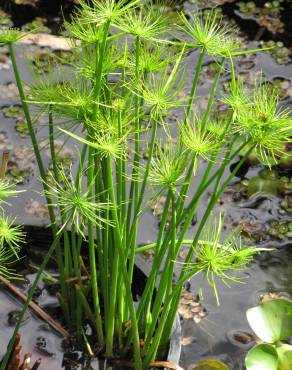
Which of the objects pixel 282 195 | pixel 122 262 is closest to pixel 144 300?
pixel 122 262

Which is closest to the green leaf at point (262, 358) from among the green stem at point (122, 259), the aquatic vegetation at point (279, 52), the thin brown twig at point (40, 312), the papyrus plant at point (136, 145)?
the papyrus plant at point (136, 145)

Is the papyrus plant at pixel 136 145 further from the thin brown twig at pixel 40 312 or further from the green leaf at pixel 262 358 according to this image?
the green leaf at pixel 262 358

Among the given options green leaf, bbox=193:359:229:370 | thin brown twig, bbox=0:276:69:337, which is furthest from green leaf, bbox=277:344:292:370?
thin brown twig, bbox=0:276:69:337

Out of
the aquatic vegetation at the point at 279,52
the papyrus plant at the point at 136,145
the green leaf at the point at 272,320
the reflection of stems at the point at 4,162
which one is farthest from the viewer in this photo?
the aquatic vegetation at the point at 279,52

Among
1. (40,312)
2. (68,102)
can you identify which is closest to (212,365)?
(40,312)

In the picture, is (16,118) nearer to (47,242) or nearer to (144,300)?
(47,242)

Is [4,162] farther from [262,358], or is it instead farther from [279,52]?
[279,52]
